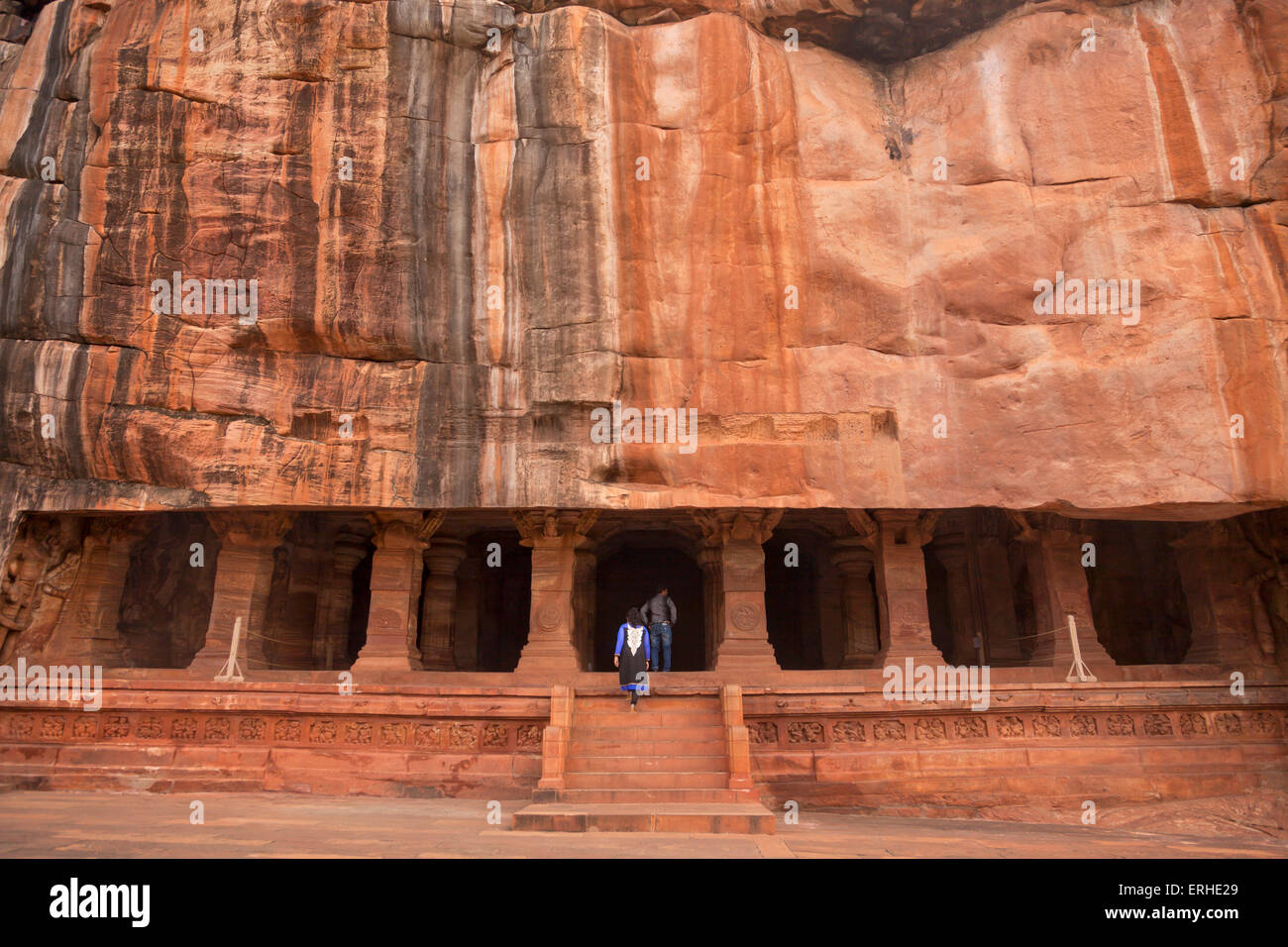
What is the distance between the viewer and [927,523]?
15.2 m

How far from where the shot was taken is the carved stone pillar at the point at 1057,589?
14953 millimetres

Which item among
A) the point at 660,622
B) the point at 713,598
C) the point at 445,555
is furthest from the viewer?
the point at 445,555

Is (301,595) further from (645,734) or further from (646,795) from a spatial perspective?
(646,795)

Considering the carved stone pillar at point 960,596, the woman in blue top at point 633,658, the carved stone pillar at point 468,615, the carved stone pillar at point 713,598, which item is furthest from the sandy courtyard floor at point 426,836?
the carved stone pillar at point 960,596

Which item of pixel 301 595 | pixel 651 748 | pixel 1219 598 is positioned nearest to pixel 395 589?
pixel 301 595

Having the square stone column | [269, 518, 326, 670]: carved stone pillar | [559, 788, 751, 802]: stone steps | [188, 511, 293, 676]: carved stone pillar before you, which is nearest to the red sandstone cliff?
[188, 511, 293, 676]: carved stone pillar

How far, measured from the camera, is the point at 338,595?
18.8 meters

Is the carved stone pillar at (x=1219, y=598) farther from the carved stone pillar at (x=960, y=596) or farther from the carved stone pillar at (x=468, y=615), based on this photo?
the carved stone pillar at (x=468, y=615)

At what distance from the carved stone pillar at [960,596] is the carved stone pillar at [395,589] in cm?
1054

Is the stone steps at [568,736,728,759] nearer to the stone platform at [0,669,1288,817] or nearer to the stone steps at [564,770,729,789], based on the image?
the stone platform at [0,669,1288,817]

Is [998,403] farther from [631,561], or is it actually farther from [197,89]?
[197,89]

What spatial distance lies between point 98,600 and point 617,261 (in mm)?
10594

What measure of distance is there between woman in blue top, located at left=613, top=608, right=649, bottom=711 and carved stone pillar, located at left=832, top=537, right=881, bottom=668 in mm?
5956

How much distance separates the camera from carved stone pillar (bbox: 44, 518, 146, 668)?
49.3ft
